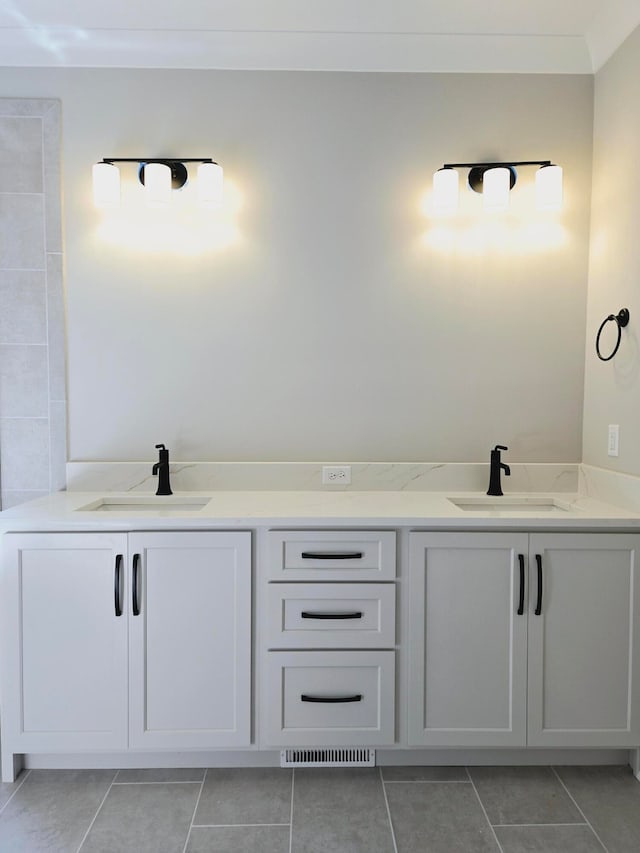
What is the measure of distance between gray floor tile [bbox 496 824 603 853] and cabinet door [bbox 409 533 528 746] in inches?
10.2

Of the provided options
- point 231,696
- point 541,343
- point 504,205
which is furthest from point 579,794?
point 504,205

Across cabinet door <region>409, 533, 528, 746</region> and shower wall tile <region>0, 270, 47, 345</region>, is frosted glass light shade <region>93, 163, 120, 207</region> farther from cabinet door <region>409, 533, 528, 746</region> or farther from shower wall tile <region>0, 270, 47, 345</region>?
cabinet door <region>409, 533, 528, 746</region>

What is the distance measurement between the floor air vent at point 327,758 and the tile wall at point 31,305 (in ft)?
4.50

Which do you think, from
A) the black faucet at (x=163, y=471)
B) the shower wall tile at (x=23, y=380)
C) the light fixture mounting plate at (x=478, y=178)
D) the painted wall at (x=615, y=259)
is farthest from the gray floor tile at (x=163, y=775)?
the light fixture mounting plate at (x=478, y=178)

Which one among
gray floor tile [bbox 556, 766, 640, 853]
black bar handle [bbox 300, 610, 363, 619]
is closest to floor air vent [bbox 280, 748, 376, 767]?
black bar handle [bbox 300, 610, 363, 619]

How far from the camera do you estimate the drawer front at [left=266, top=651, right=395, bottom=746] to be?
1889 mm

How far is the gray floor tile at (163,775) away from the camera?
193 centimetres

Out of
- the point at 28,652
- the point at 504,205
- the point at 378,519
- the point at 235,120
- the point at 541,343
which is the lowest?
the point at 28,652

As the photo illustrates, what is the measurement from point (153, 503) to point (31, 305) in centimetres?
95

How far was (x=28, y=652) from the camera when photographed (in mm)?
1876

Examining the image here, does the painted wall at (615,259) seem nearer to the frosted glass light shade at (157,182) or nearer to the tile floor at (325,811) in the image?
the tile floor at (325,811)

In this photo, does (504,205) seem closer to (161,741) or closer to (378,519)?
(378,519)

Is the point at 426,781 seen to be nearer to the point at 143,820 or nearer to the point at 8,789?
the point at 143,820

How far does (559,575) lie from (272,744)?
1.09 meters
